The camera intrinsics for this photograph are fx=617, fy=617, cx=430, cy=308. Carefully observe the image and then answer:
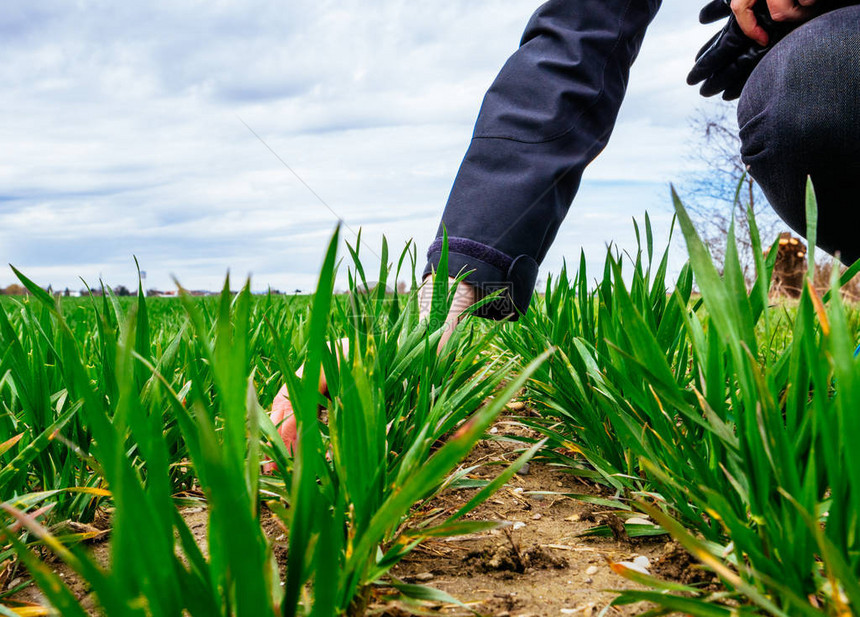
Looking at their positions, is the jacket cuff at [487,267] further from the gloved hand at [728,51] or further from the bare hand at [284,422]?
the gloved hand at [728,51]

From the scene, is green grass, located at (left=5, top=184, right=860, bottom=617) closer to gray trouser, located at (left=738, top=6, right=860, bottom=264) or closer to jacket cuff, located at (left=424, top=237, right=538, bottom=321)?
jacket cuff, located at (left=424, top=237, right=538, bottom=321)

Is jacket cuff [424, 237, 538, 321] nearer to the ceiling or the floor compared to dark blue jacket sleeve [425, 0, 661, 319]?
nearer to the floor

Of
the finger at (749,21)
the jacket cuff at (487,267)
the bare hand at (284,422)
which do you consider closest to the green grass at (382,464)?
the bare hand at (284,422)

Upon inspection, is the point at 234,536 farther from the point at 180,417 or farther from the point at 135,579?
the point at 180,417

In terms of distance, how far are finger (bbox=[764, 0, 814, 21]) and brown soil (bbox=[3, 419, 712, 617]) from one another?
1.39 m

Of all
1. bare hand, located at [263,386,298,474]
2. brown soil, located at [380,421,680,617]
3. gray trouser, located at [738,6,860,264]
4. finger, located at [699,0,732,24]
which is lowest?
brown soil, located at [380,421,680,617]

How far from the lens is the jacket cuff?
64.2 inches

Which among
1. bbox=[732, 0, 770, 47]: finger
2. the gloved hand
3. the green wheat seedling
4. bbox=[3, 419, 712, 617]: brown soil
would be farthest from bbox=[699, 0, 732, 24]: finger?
the green wheat seedling

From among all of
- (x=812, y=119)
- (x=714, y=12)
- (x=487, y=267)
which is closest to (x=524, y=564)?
(x=487, y=267)

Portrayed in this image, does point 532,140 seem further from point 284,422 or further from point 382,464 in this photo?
point 382,464

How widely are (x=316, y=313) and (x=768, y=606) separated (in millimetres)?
436

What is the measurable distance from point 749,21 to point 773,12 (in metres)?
0.07

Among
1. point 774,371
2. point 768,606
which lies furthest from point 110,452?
point 774,371

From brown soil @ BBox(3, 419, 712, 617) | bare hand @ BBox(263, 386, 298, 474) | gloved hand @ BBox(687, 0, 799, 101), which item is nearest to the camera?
brown soil @ BBox(3, 419, 712, 617)
